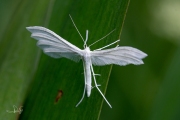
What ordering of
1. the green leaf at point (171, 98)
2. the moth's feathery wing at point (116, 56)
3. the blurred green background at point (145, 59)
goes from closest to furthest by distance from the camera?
the moth's feathery wing at point (116, 56), the green leaf at point (171, 98), the blurred green background at point (145, 59)

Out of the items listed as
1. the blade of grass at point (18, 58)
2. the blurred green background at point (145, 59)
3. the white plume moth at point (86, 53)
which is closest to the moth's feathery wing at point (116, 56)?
the white plume moth at point (86, 53)

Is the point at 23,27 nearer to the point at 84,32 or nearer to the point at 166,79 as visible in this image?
the point at 84,32

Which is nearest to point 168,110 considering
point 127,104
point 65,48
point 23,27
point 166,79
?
point 166,79

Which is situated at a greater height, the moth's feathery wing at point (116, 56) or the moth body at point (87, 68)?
the moth's feathery wing at point (116, 56)

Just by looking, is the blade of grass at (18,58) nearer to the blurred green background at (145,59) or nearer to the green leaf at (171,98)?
the blurred green background at (145,59)

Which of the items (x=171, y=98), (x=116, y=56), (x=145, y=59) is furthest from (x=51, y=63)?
(x=145, y=59)

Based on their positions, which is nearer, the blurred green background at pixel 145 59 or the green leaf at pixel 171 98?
the green leaf at pixel 171 98

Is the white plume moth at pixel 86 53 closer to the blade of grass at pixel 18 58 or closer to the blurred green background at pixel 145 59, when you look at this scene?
the blade of grass at pixel 18 58

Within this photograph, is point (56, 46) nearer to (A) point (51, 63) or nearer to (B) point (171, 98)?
(A) point (51, 63)

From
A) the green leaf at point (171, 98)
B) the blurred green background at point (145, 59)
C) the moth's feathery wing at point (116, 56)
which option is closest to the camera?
the moth's feathery wing at point (116, 56)

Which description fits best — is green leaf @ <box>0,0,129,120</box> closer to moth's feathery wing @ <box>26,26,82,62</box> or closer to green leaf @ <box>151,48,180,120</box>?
moth's feathery wing @ <box>26,26,82,62</box>

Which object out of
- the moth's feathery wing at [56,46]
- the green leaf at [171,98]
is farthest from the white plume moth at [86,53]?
the green leaf at [171,98]
